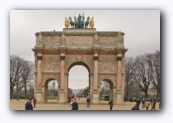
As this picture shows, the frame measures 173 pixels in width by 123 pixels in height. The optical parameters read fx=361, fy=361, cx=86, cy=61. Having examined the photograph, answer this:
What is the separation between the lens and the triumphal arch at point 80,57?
25344 millimetres

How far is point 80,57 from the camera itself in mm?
26297

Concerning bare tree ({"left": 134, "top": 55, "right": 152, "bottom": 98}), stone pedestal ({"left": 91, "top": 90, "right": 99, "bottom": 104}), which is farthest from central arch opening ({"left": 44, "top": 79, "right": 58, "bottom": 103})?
bare tree ({"left": 134, "top": 55, "right": 152, "bottom": 98})

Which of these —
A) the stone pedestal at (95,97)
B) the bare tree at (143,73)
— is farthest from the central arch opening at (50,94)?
the bare tree at (143,73)

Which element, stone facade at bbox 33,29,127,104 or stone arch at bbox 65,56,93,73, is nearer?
stone facade at bbox 33,29,127,104

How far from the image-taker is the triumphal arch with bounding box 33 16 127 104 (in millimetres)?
25344

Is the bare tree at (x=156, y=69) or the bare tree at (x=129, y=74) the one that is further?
the bare tree at (x=129, y=74)

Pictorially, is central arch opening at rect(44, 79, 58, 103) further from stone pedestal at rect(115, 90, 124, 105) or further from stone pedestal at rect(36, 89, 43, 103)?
stone pedestal at rect(115, 90, 124, 105)

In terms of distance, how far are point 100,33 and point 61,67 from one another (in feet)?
12.2

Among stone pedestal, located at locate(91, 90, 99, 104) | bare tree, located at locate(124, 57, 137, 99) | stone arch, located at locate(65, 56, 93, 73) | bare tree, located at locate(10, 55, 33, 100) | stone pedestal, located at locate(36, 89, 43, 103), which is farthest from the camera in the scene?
bare tree, located at locate(124, 57, 137, 99)

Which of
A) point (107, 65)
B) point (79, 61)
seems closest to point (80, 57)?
point (79, 61)

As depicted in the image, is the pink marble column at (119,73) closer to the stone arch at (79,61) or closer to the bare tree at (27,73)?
the stone arch at (79,61)

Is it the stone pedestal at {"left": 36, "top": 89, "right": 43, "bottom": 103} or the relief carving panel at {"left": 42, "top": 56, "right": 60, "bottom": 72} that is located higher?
the relief carving panel at {"left": 42, "top": 56, "right": 60, "bottom": 72}

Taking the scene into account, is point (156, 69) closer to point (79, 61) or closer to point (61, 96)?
point (61, 96)

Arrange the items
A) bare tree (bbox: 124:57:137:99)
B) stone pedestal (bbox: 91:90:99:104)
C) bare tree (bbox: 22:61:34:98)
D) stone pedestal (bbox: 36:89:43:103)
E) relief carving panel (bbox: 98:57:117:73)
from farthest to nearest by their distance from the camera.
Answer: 1. bare tree (bbox: 124:57:137:99)
2. relief carving panel (bbox: 98:57:117:73)
3. bare tree (bbox: 22:61:34:98)
4. stone pedestal (bbox: 36:89:43:103)
5. stone pedestal (bbox: 91:90:99:104)
